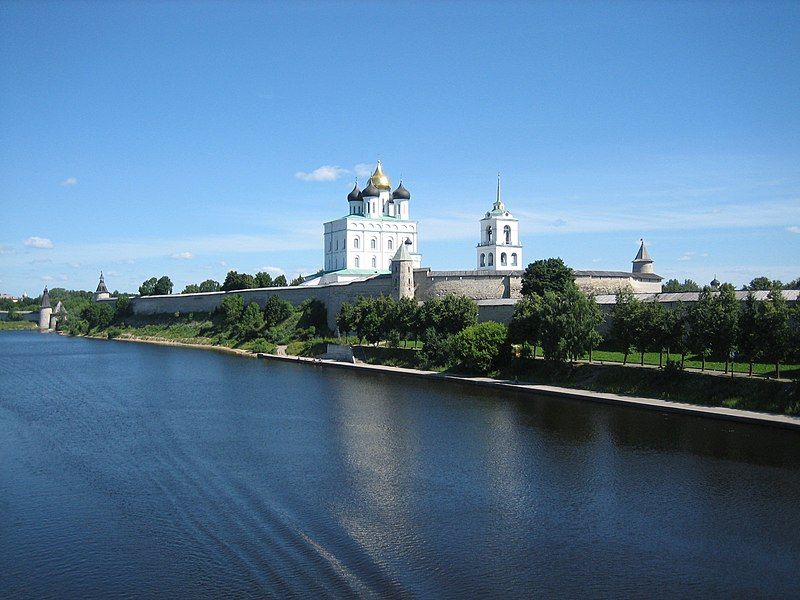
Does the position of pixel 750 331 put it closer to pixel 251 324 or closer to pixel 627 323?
pixel 627 323

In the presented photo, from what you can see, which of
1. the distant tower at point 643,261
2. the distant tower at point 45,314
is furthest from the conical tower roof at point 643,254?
the distant tower at point 45,314

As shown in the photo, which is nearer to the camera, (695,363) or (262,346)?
(695,363)

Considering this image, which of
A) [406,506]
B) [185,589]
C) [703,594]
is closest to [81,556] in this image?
[185,589]

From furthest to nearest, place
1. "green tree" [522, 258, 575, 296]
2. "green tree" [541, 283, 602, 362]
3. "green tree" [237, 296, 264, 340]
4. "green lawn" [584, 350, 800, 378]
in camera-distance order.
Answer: "green tree" [237, 296, 264, 340], "green tree" [522, 258, 575, 296], "green tree" [541, 283, 602, 362], "green lawn" [584, 350, 800, 378]

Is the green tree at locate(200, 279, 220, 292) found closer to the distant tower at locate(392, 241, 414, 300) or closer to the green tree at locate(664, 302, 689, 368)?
the distant tower at locate(392, 241, 414, 300)

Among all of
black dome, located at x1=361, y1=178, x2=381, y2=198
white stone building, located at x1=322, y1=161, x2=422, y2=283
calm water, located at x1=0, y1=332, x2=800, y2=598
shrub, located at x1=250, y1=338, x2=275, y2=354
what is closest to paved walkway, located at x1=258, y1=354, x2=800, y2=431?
calm water, located at x1=0, y1=332, x2=800, y2=598

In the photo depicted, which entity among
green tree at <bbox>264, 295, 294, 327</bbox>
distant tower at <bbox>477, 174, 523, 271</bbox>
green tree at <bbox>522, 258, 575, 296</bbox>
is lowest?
green tree at <bbox>264, 295, 294, 327</bbox>

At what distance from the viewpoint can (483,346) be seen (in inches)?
811

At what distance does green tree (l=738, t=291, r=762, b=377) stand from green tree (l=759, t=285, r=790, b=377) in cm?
9

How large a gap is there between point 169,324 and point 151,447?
32.6 meters

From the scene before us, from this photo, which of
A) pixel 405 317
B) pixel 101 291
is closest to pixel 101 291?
pixel 101 291

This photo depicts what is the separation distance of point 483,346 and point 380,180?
76.4ft

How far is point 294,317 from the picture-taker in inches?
1335

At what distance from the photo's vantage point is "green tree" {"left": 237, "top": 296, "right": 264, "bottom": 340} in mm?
33969
